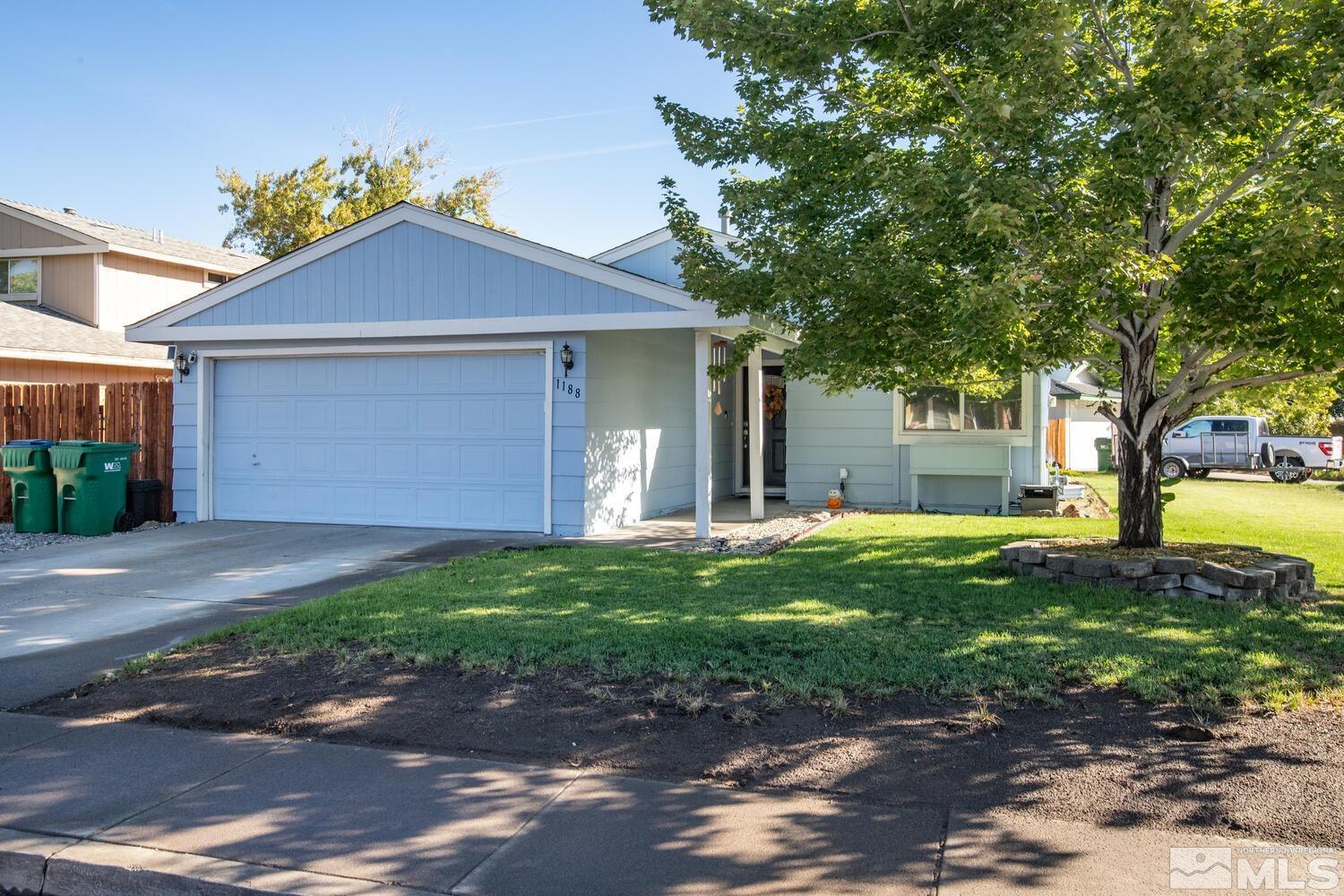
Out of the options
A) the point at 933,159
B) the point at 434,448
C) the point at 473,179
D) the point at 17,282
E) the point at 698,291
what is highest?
the point at 473,179

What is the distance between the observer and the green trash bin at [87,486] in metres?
11.9

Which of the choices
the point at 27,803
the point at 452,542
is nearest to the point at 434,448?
the point at 452,542

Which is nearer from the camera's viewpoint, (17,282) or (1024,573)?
(1024,573)

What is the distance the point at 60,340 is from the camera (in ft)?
59.3

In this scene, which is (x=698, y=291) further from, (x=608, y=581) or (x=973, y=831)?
(x=973, y=831)

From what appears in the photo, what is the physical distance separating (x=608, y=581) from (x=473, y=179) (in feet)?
83.7

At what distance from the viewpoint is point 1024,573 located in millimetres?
8398

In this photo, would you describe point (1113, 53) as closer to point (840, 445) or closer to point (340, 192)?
point (840, 445)

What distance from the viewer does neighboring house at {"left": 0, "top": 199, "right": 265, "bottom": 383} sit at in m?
18.7

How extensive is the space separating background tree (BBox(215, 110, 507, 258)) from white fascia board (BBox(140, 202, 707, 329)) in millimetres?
16416

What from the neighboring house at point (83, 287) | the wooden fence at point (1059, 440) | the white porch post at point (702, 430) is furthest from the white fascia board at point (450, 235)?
the wooden fence at point (1059, 440)

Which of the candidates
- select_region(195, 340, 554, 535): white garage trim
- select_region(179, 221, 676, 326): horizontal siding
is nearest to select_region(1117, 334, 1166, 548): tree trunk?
select_region(179, 221, 676, 326): horizontal siding

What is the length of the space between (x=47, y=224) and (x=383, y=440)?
1286cm

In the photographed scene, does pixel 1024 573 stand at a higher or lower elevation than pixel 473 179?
lower
